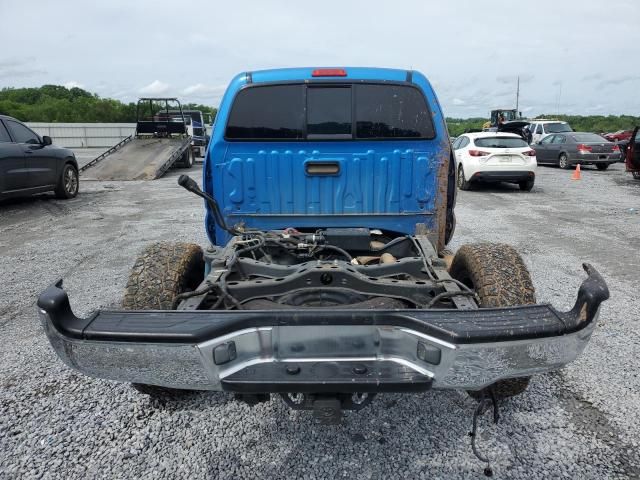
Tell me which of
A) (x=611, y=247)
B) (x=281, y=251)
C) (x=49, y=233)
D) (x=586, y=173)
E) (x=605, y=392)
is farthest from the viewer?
(x=586, y=173)

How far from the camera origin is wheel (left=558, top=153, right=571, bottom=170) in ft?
60.8

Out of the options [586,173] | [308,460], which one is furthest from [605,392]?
[586,173]

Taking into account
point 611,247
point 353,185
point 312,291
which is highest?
point 353,185

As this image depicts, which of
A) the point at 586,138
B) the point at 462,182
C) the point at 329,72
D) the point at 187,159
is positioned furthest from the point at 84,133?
the point at 329,72

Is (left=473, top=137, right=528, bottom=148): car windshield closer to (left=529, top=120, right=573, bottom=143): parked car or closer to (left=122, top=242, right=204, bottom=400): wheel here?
(left=529, top=120, right=573, bottom=143): parked car

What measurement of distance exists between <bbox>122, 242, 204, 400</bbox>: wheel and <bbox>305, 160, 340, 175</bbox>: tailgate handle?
1.10 m

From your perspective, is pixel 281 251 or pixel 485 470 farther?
pixel 281 251

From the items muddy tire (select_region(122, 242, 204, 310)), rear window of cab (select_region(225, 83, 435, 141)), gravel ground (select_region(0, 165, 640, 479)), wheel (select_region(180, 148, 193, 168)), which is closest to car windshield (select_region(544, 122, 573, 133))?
wheel (select_region(180, 148, 193, 168))

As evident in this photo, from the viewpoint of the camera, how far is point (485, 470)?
2391 mm

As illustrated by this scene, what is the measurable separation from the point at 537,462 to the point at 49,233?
7.95m

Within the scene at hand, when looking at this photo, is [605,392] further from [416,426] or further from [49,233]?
[49,233]

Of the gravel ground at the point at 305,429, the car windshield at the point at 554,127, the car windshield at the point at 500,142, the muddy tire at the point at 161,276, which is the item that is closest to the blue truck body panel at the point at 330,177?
the muddy tire at the point at 161,276

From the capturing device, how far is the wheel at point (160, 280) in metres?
2.65

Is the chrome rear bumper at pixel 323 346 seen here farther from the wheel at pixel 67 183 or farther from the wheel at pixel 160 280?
the wheel at pixel 67 183
